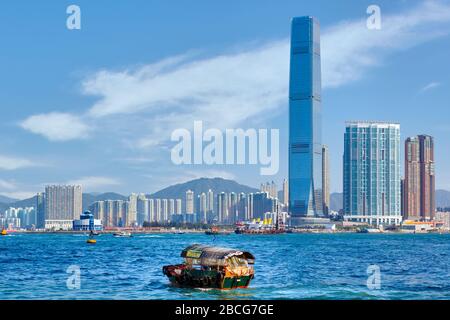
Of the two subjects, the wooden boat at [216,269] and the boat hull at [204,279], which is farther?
the wooden boat at [216,269]

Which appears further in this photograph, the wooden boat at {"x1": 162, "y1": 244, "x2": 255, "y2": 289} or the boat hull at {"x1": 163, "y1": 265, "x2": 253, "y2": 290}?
the wooden boat at {"x1": 162, "y1": 244, "x2": 255, "y2": 289}

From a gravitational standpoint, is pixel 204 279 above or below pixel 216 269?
below

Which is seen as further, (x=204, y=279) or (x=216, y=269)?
(x=204, y=279)
